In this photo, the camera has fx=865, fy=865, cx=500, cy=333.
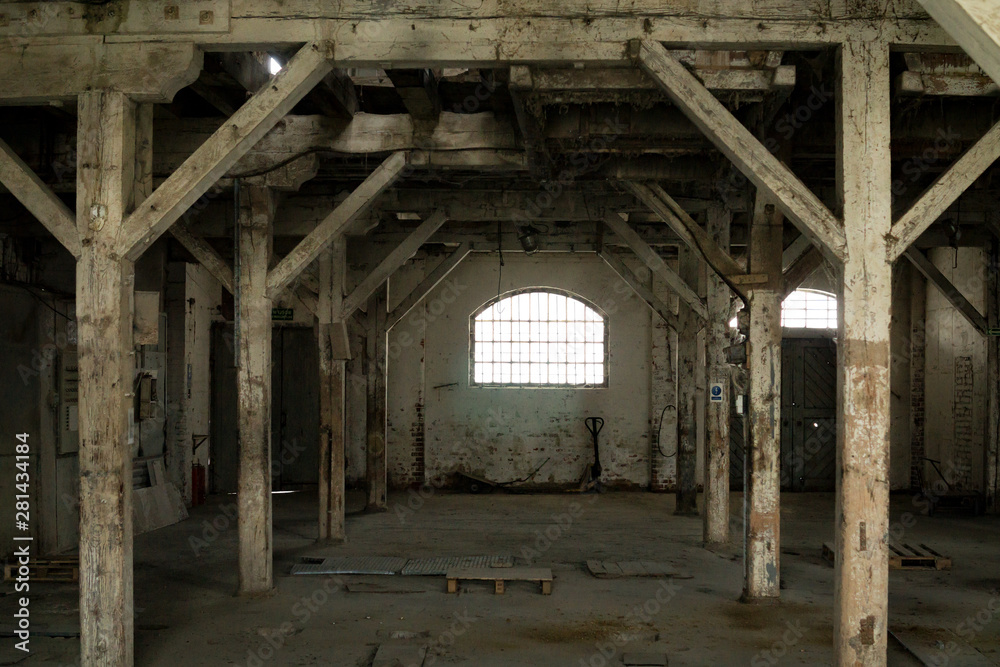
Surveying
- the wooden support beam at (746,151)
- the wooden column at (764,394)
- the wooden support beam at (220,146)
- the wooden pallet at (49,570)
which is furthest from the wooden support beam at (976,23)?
the wooden pallet at (49,570)

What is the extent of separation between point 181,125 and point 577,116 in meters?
3.04

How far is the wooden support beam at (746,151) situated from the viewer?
420cm

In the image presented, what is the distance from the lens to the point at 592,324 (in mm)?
13531

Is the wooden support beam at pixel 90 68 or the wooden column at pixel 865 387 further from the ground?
the wooden support beam at pixel 90 68

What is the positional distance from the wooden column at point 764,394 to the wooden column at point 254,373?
361 centimetres

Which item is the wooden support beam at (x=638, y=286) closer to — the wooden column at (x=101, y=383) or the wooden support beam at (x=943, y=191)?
the wooden support beam at (x=943, y=191)

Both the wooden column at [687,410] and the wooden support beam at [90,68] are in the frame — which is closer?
the wooden support beam at [90,68]

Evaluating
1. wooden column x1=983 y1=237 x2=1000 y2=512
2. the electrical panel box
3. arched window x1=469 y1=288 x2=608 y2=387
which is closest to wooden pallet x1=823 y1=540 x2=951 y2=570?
wooden column x1=983 y1=237 x2=1000 y2=512

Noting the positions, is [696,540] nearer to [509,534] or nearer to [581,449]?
[509,534]

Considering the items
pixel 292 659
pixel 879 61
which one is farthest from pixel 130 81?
pixel 879 61

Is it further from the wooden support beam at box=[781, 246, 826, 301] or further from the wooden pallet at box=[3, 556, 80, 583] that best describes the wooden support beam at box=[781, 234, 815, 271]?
the wooden pallet at box=[3, 556, 80, 583]

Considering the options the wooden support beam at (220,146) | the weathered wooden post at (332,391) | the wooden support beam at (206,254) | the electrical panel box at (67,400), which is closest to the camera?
the wooden support beam at (220,146)

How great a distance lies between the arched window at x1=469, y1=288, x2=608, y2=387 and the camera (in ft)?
44.3

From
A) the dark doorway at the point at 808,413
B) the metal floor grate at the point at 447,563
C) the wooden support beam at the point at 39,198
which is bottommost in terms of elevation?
the metal floor grate at the point at 447,563
